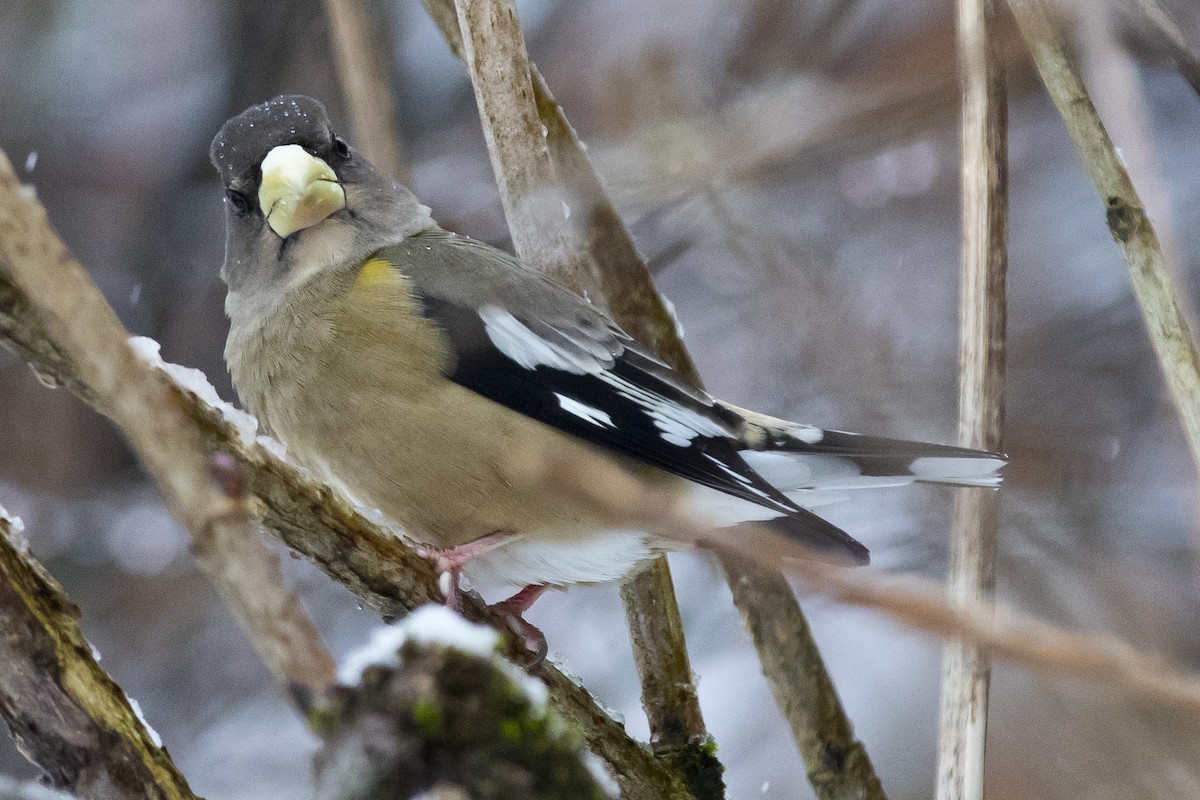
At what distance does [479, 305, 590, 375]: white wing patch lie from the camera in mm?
2510

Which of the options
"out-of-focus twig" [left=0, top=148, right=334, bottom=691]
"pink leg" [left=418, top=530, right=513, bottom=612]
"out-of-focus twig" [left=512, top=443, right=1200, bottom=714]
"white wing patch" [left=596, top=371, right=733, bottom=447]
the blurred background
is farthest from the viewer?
the blurred background

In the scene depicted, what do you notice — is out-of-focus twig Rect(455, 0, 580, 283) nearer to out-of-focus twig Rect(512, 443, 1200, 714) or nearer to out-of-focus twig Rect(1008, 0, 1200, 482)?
out-of-focus twig Rect(1008, 0, 1200, 482)

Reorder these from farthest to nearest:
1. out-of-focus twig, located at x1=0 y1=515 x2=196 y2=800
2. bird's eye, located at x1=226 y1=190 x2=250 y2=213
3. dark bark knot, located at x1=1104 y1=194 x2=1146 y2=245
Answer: bird's eye, located at x1=226 y1=190 x2=250 y2=213, dark bark knot, located at x1=1104 y1=194 x2=1146 y2=245, out-of-focus twig, located at x1=0 y1=515 x2=196 y2=800

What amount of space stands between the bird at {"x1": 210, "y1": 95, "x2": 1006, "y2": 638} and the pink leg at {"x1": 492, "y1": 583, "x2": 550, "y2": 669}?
8 centimetres

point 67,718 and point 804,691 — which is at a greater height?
point 804,691

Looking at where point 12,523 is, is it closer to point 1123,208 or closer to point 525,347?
point 525,347

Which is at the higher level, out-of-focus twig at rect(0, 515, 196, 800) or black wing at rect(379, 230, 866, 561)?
black wing at rect(379, 230, 866, 561)

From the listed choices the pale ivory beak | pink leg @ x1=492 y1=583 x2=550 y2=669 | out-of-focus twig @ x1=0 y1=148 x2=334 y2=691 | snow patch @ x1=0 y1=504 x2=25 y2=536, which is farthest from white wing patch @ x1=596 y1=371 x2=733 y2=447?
out-of-focus twig @ x1=0 y1=148 x2=334 y2=691

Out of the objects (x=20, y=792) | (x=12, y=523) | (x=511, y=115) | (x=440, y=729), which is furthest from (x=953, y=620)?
(x=511, y=115)

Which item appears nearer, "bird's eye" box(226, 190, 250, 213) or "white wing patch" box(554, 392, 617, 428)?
"white wing patch" box(554, 392, 617, 428)

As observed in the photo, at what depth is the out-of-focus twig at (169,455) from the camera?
2.62 ft

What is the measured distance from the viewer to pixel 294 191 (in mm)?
2764

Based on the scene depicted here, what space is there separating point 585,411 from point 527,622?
469 mm

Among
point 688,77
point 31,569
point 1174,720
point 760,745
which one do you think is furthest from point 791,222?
point 31,569
